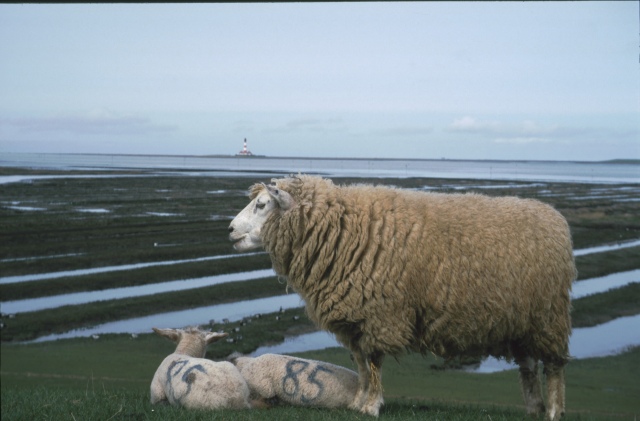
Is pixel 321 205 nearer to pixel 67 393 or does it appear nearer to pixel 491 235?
pixel 491 235

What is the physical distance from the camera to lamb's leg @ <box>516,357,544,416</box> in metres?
8.27

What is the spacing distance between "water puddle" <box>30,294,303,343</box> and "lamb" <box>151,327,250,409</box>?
29.1 ft

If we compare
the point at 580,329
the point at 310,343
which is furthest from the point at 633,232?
the point at 310,343

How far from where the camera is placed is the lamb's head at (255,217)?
8047mm

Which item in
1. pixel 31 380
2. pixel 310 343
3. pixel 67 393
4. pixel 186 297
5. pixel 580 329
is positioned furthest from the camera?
pixel 186 297

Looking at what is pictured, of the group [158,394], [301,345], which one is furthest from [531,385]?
[301,345]

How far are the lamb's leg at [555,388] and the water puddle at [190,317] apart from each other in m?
9.98

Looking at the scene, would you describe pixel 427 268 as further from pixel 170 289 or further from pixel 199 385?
pixel 170 289

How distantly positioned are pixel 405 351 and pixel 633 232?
31964 mm

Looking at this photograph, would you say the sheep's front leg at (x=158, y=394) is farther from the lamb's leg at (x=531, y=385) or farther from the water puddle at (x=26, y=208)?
the water puddle at (x=26, y=208)

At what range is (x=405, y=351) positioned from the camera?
7.94 meters

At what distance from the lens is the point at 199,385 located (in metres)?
7.43

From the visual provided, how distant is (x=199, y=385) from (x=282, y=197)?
218 centimetres

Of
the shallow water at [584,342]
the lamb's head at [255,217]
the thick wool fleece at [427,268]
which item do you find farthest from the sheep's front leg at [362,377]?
the shallow water at [584,342]
